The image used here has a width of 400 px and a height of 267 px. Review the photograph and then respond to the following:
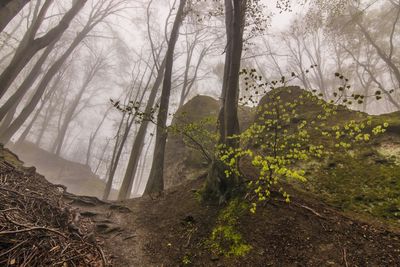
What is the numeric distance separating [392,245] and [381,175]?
5.51ft

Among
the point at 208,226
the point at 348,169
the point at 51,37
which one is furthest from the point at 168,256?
the point at 51,37

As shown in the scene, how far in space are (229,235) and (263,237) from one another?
570mm

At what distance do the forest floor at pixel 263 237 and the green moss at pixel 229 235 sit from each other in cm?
8

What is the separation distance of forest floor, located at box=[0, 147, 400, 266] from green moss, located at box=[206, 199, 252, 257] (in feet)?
0.25

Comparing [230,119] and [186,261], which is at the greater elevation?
[230,119]

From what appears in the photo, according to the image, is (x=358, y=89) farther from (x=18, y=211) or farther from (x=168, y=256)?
(x=18, y=211)

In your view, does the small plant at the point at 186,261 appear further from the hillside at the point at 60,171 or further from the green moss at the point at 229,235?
the hillside at the point at 60,171

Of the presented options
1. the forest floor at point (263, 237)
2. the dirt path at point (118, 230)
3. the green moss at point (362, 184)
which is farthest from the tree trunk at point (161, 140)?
the green moss at point (362, 184)

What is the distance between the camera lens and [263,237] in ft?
12.0

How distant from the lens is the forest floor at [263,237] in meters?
2.98

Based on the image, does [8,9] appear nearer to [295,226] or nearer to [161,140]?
[161,140]

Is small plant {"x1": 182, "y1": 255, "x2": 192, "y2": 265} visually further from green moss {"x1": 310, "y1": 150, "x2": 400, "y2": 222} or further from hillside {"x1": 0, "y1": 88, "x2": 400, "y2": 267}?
green moss {"x1": 310, "y1": 150, "x2": 400, "y2": 222}

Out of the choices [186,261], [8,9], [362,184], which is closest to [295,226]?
[362,184]

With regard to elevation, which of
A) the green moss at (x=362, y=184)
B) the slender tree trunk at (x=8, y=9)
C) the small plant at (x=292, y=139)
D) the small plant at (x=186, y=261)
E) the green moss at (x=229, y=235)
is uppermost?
the slender tree trunk at (x=8, y=9)
